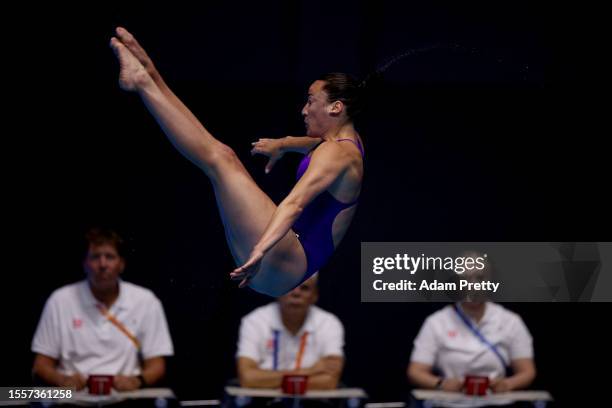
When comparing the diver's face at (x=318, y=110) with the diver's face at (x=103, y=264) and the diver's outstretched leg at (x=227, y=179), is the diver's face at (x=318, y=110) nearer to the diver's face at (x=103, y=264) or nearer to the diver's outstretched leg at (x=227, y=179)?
the diver's outstretched leg at (x=227, y=179)

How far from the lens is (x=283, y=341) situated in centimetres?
571

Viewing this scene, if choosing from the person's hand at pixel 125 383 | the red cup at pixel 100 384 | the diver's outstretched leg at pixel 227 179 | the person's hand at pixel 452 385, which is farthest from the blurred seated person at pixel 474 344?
the diver's outstretched leg at pixel 227 179

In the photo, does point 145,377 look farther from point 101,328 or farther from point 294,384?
point 294,384

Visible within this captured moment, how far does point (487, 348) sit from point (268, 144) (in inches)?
81.8

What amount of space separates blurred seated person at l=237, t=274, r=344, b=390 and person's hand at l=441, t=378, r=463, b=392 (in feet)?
1.86

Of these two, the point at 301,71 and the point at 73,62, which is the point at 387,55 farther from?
the point at 73,62

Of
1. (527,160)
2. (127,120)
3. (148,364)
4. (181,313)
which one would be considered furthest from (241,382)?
(527,160)

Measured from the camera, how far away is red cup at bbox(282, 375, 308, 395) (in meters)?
5.23

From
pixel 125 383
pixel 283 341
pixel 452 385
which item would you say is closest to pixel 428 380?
pixel 452 385

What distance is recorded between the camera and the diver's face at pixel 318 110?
13.8ft

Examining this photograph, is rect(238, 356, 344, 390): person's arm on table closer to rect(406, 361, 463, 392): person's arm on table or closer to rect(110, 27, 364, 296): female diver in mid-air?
rect(406, 361, 463, 392): person's arm on table

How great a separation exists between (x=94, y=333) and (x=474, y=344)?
210cm

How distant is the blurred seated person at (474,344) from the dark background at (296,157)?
58 cm

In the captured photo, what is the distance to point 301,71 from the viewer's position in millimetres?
6105
